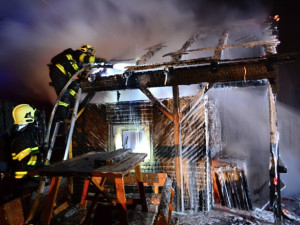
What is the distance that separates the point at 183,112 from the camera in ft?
19.5

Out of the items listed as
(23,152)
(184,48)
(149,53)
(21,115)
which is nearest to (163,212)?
(23,152)

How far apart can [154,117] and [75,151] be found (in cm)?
329

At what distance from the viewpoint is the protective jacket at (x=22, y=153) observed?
4250mm

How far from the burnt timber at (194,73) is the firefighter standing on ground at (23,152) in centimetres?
214

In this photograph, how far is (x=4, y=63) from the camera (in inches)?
369

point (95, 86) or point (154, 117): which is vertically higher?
point (95, 86)

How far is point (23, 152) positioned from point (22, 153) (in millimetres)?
29

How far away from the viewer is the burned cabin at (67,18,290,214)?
519 centimetres

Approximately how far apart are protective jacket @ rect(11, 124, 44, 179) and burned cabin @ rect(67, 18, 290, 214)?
2414 millimetres

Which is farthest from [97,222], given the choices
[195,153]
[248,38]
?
[248,38]

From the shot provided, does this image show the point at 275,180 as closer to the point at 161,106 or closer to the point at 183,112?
the point at 183,112

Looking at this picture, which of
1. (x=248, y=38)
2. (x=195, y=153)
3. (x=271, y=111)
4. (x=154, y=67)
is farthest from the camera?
(x=248, y=38)

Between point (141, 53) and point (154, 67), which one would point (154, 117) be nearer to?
point (154, 67)

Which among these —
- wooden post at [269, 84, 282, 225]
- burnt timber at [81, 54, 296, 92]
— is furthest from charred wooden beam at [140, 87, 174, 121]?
wooden post at [269, 84, 282, 225]
